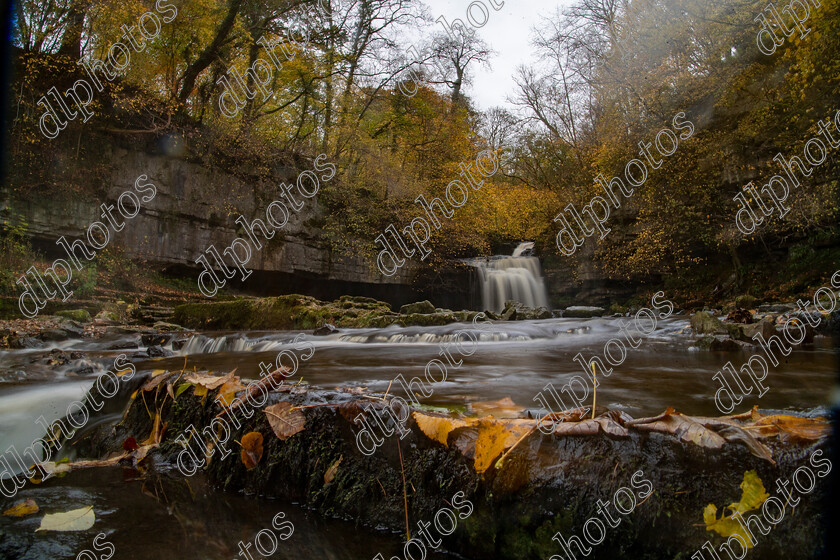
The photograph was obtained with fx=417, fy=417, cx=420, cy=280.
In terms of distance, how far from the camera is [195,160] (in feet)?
58.1

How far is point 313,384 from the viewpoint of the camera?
414 centimetres

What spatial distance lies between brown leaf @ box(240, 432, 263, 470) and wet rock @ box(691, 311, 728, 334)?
30.9 feet

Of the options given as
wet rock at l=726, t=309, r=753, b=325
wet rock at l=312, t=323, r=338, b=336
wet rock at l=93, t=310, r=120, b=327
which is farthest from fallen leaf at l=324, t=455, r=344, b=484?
wet rock at l=93, t=310, r=120, b=327

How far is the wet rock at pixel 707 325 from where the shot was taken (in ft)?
28.4

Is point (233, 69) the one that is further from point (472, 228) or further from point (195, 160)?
point (472, 228)

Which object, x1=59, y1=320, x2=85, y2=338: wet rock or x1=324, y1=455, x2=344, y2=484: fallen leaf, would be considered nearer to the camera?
x1=324, y1=455, x2=344, y2=484: fallen leaf

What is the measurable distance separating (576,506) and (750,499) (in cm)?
52

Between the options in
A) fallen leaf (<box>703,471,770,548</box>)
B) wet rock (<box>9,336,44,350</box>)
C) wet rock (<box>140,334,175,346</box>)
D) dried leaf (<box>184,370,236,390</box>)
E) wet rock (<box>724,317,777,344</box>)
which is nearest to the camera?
fallen leaf (<box>703,471,770,548</box>)

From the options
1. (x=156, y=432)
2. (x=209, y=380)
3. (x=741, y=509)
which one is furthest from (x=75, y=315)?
(x=741, y=509)

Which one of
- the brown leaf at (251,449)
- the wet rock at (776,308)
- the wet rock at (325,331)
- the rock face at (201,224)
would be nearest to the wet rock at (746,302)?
the wet rock at (776,308)

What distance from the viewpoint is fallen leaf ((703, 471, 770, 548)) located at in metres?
1.27

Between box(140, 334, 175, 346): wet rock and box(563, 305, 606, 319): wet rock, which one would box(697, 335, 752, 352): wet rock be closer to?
box(563, 305, 606, 319): wet rock

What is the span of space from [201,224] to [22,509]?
57.8 ft

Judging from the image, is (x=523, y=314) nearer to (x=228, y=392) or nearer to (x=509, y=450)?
(x=228, y=392)
